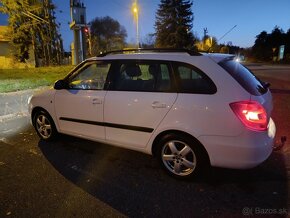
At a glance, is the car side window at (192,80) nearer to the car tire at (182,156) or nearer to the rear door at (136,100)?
the rear door at (136,100)

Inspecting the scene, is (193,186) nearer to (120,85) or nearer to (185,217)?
(185,217)

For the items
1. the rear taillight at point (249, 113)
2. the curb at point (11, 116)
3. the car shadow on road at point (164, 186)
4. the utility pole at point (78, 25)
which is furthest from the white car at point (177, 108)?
the utility pole at point (78, 25)

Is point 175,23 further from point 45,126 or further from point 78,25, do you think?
point 45,126

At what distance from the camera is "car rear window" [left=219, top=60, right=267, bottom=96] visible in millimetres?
3543

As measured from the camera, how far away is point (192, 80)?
3709mm

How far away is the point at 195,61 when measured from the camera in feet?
12.2

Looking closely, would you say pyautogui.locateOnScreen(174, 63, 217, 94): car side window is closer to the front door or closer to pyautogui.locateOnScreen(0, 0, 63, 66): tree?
the front door

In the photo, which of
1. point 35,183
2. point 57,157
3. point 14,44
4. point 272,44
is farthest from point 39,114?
point 272,44

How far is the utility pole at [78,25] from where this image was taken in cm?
1721

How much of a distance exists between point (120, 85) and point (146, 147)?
0.98 m

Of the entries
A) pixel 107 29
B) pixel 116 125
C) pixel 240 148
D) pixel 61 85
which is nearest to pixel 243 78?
pixel 240 148

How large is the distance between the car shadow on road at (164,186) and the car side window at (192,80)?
3.98ft

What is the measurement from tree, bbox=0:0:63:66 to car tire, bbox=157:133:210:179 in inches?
1279

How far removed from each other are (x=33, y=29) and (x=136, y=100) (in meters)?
37.3
